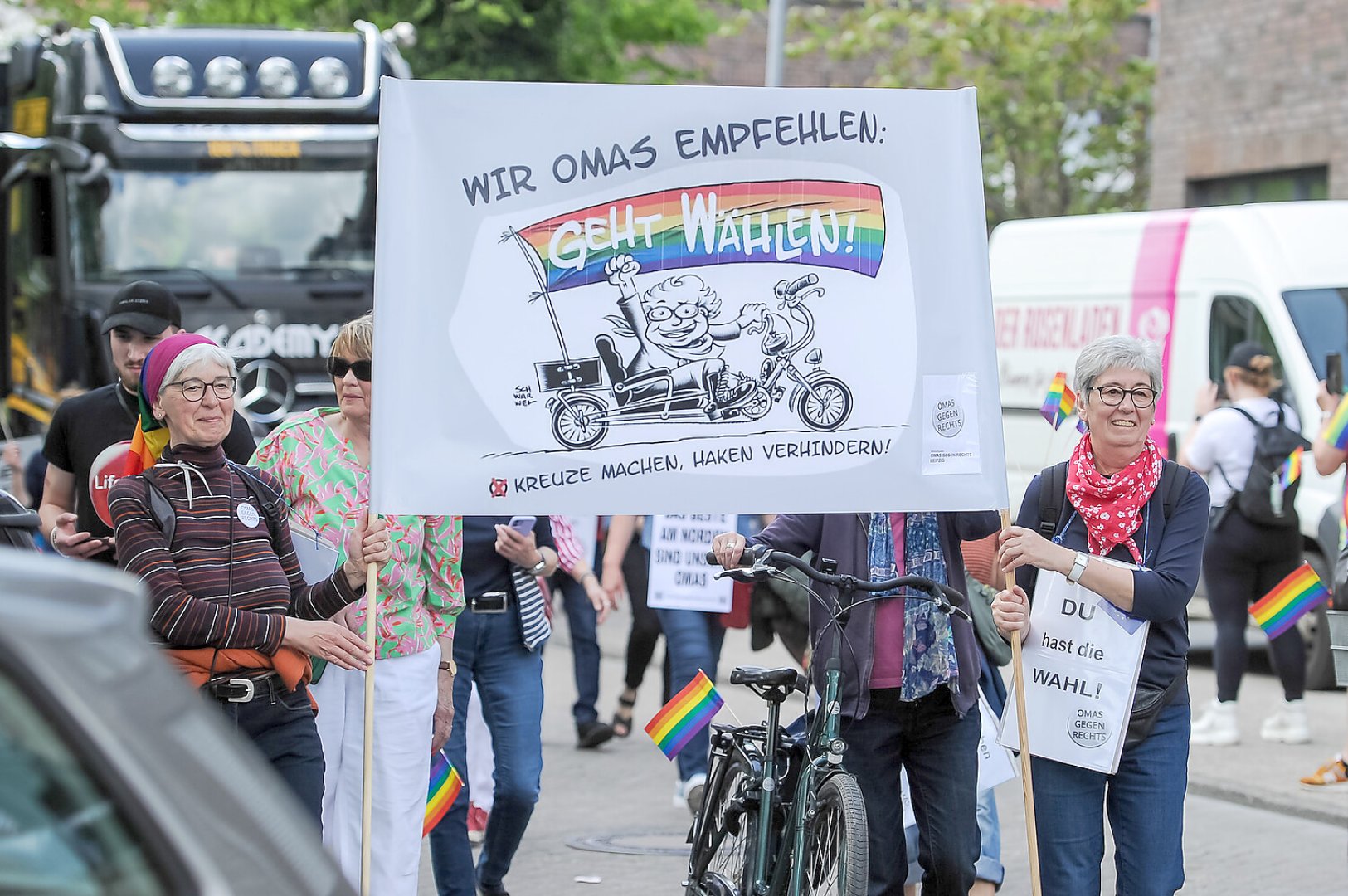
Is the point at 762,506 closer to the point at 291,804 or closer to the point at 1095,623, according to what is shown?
the point at 1095,623

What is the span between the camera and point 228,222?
11.8 metres

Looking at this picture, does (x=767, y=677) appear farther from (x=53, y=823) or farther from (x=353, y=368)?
(x=53, y=823)

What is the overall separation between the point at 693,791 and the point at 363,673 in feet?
8.06

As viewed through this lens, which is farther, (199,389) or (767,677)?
(767,677)

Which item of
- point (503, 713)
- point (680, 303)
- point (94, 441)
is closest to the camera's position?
point (680, 303)

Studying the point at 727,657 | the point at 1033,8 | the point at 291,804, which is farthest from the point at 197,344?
the point at 1033,8

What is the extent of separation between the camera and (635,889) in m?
6.52

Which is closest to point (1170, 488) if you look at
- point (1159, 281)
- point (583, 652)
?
point (583, 652)

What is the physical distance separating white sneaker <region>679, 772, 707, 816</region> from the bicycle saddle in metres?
1.95

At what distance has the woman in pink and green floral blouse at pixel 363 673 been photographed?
197 inches

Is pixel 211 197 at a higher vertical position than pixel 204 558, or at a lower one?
higher

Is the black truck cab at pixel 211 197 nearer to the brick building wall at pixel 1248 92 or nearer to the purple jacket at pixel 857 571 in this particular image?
the purple jacket at pixel 857 571

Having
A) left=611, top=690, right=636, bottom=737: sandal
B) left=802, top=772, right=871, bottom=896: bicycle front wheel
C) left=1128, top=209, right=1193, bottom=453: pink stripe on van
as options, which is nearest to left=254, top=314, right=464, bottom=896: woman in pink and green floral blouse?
left=802, top=772, right=871, bottom=896: bicycle front wheel

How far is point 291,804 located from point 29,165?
10.1 metres
